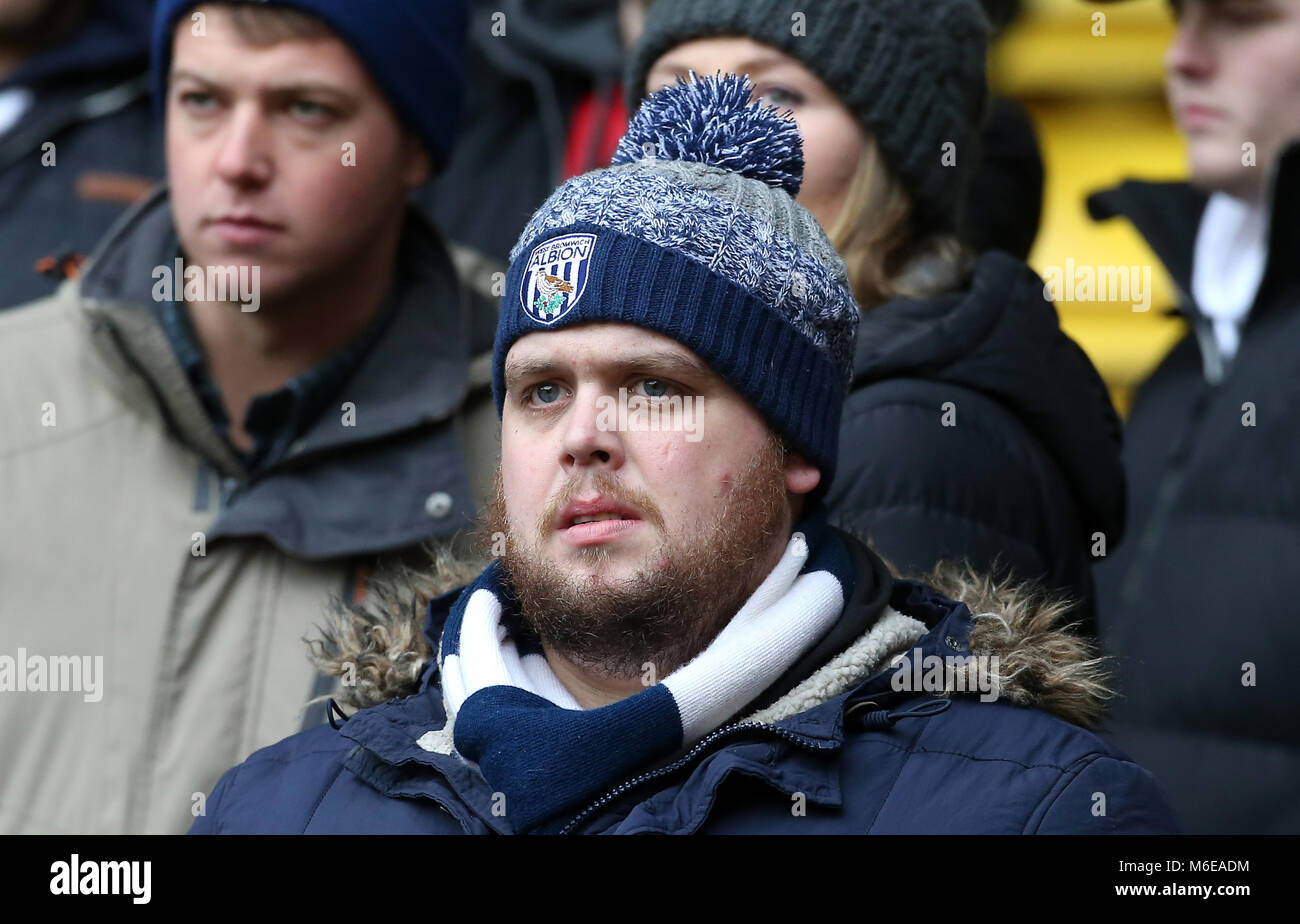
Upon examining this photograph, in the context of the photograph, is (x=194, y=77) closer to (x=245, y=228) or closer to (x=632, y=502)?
(x=245, y=228)

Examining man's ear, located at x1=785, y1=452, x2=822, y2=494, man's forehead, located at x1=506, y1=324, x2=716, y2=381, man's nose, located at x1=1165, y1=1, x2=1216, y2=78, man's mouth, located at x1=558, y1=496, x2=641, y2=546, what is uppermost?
man's nose, located at x1=1165, y1=1, x2=1216, y2=78

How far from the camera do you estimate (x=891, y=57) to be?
139 inches

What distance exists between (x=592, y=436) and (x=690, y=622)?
283mm

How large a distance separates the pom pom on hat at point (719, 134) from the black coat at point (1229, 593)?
1157 mm

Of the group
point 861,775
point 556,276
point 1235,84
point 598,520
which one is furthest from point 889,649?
point 1235,84

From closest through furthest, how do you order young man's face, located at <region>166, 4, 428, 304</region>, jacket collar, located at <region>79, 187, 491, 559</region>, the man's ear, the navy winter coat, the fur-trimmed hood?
the navy winter coat → the fur-trimmed hood → the man's ear → jacket collar, located at <region>79, 187, 491, 559</region> → young man's face, located at <region>166, 4, 428, 304</region>

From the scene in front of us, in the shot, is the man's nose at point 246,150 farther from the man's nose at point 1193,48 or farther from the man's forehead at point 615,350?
the man's nose at point 1193,48

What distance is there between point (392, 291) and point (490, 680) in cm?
168

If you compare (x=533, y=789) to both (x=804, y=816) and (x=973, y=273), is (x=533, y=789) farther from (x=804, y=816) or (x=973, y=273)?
(x=973, y=273)

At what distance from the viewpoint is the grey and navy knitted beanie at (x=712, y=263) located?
263 centimetres

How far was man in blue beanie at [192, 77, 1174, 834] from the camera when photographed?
242 centimetres

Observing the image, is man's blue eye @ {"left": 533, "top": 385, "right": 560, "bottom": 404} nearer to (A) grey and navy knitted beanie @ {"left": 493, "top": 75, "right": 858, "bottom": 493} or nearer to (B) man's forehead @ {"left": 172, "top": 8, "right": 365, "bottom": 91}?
(A) grey and navy knitted beanie @ {"left": 493, "top": 75, "right": 858, "bottom": 493}

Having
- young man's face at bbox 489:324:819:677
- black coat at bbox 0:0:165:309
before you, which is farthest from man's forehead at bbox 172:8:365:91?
young man's face at bbox 489:324:819:677
